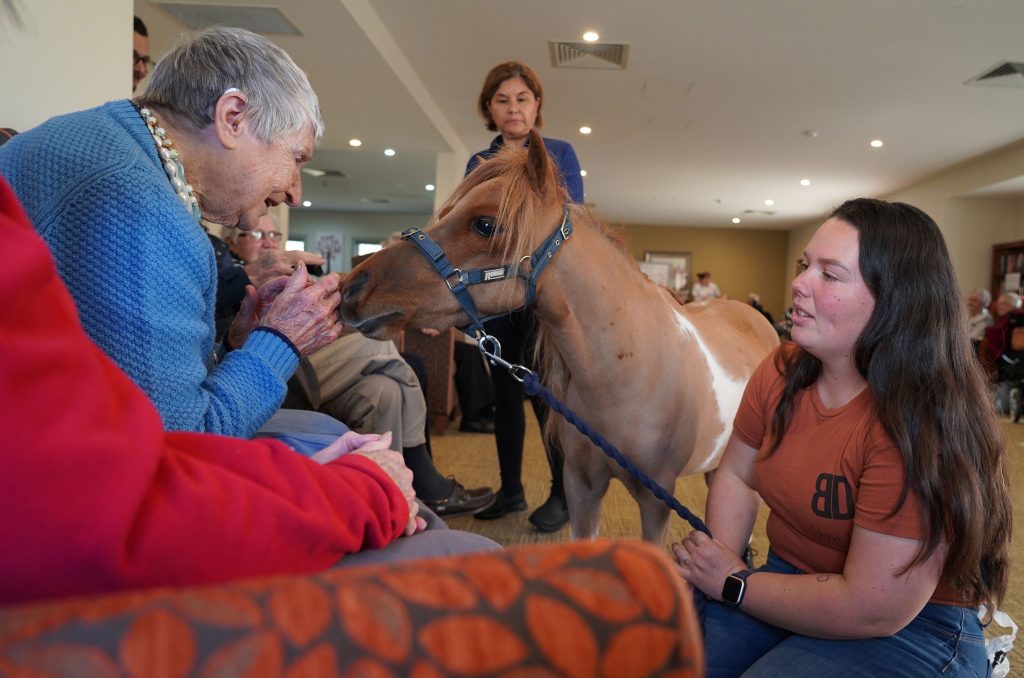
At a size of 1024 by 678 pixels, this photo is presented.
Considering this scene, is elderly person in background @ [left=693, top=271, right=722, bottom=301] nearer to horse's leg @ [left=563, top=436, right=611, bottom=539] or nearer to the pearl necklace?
horse's leg @ [left=563, top=436, right=611, bottom=539]

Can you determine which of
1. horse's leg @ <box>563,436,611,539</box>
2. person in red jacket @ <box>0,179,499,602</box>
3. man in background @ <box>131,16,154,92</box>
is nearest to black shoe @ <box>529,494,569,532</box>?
horse's leg @ <box>563,436,611,539</box>

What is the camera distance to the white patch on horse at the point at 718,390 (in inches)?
64.3

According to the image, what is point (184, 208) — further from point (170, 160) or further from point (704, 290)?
point (704, 290)

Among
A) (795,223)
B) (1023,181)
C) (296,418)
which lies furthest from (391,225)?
(296,418)

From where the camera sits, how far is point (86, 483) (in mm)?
369

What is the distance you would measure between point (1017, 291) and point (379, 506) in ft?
36.3

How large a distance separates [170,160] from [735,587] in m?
1.04

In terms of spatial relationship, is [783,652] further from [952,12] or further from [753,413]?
[952,12]

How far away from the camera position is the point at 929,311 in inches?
37.8

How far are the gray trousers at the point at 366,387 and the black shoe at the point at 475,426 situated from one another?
2.42 meters

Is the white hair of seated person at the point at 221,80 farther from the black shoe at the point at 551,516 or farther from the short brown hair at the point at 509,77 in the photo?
the black shoe at the point at 551,516

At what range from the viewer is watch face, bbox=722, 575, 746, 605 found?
101cm

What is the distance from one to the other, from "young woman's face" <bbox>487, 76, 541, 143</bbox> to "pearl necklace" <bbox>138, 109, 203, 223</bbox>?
1.49m

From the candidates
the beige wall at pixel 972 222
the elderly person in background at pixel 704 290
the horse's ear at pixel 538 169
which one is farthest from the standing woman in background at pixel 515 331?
the beige wall at pixel 972 222
